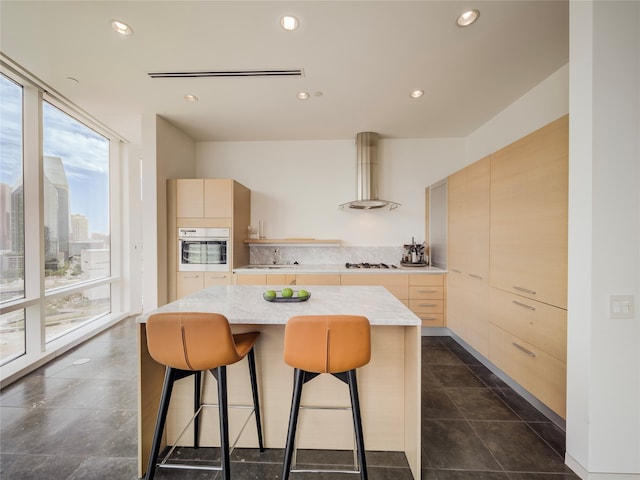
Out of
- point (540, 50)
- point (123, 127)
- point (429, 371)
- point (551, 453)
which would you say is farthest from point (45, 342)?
point (540, 50)

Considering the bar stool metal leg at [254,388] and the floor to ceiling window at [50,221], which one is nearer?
the bar stool metal leg at [254,388]

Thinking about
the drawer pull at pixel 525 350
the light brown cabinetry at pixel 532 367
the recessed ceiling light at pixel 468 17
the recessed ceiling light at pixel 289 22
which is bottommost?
the light brown cabinetry at pixel 532 367

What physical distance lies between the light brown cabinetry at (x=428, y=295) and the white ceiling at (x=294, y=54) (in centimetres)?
212

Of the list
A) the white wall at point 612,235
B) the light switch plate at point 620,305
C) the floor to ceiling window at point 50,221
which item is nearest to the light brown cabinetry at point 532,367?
the white wall at point 612,235

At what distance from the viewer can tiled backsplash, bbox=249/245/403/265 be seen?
156 inches

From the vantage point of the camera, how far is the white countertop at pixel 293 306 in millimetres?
1289

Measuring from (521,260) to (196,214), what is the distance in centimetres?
358

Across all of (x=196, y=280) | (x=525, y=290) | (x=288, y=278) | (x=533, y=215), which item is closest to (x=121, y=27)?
(x=196, y=280)

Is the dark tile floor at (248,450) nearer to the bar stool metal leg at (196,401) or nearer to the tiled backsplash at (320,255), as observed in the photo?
the bar stool metal leg at (196,401)

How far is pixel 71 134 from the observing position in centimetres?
313

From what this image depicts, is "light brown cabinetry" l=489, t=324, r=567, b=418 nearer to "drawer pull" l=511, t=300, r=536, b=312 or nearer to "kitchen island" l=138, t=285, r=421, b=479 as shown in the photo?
"drawer pull" l=511, t=300, r=536, b=312

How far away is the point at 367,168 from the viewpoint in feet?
12.2

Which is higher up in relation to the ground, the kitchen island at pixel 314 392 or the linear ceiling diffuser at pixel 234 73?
the linear ceiling diffuser at pixel 234 73

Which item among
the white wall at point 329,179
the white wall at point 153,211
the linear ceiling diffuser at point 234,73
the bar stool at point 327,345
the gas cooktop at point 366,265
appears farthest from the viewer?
the white wall at point 329,179
